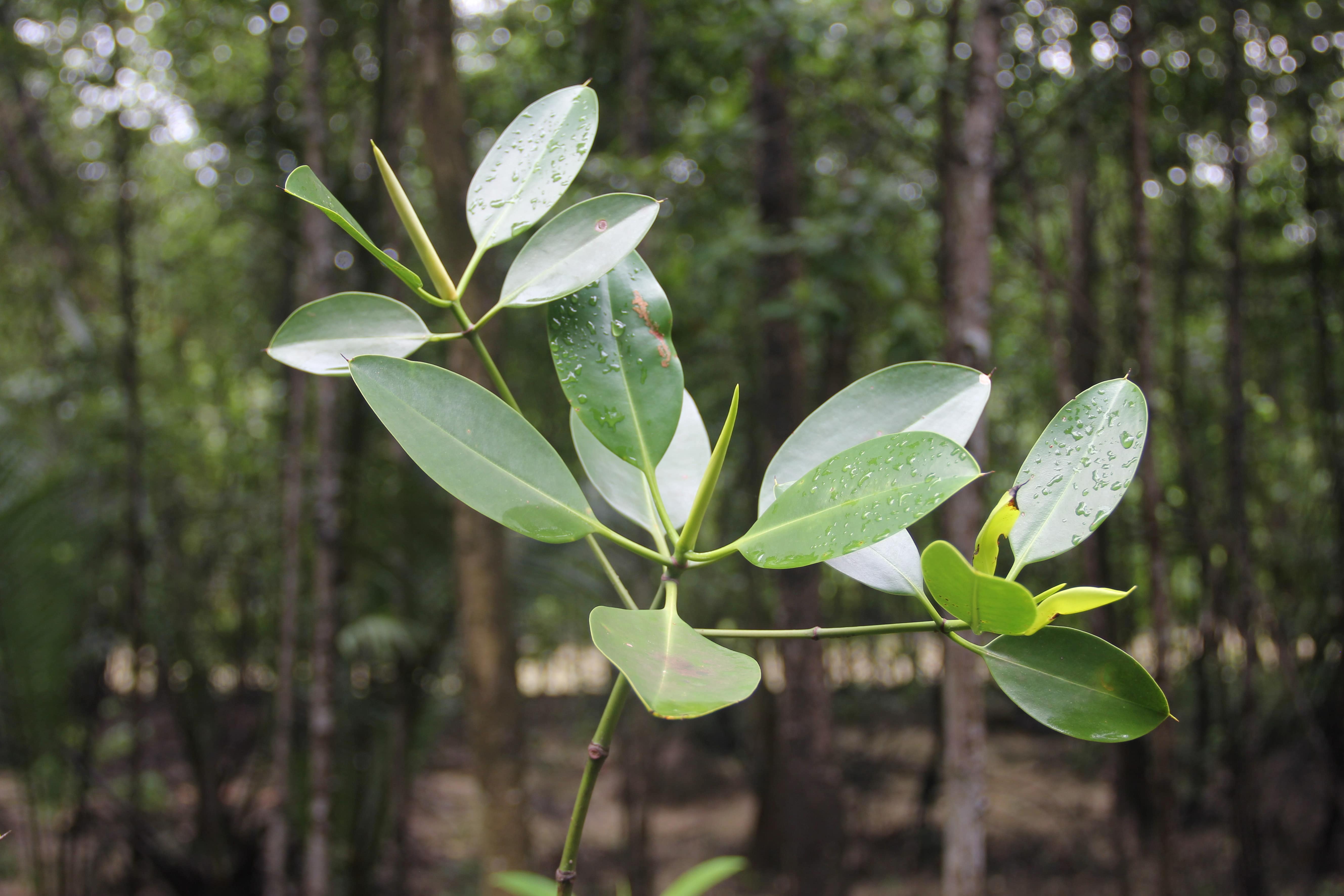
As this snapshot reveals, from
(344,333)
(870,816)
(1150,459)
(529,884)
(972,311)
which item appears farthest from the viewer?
(870,816)

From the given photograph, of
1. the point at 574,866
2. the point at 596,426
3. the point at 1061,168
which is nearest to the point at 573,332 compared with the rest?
the point at 596,426

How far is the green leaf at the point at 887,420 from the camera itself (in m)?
0.33

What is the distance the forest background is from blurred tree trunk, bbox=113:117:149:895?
0.9 inches

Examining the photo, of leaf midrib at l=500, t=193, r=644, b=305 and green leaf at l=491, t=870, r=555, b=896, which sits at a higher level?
leaf midrib at l=500, t=193, r=644, b=305

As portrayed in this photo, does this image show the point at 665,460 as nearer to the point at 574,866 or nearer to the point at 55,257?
the point at 574,866

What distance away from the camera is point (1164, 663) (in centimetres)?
196

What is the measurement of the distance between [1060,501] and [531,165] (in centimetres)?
25

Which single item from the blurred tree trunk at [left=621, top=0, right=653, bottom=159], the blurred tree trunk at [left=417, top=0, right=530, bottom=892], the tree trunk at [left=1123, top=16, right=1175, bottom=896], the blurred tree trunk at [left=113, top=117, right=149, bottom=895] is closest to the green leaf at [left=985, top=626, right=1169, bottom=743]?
the blurred tree trunk at [left=417, top=0, right=530, bottom=892]

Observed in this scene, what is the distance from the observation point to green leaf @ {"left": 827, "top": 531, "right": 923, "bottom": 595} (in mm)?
324

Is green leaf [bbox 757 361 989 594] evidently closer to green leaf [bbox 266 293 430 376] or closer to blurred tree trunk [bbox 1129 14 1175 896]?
green leaf [bbox 266 293 430 376]

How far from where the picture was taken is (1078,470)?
313 mm

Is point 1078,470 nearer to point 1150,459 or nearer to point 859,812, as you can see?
point 1150,459

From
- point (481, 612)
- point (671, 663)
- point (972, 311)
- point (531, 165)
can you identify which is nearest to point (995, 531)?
point (671, 663)

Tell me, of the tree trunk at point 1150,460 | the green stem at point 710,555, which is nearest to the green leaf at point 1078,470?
the green stem at point 710,555
